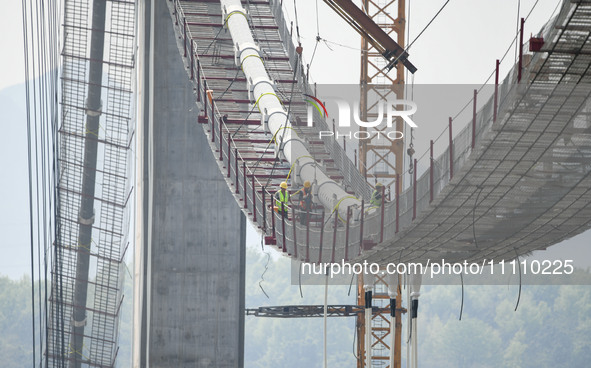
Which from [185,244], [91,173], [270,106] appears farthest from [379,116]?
[270,106]

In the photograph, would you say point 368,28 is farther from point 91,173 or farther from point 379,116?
point 91,173

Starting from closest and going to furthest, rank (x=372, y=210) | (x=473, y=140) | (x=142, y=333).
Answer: (x=473, y=140), (x=372, y=210), (x=142, y=333)

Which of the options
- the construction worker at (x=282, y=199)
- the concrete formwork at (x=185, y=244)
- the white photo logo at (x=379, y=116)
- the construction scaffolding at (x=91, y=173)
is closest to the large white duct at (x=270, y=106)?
the construction worker at (x=282, y=199)

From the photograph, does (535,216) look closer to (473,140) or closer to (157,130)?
(473,140)

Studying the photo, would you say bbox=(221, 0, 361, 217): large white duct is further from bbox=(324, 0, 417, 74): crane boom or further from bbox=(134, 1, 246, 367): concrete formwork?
bbox=(324, 0, 417, 74): crane boom

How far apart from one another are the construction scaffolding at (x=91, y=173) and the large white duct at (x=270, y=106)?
45.4 ft

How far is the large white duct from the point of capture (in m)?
28.0

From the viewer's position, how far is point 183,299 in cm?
3391

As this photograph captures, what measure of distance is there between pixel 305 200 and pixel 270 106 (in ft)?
17.3

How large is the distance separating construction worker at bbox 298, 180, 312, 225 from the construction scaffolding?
65.8 ft

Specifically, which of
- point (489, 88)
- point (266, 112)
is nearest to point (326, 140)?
point (266, 112)

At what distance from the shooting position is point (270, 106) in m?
32.1

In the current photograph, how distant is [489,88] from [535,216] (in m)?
87.8

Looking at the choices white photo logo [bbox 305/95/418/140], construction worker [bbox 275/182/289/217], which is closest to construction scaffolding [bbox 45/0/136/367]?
white photo logo [bbox 305/95/418/140]
